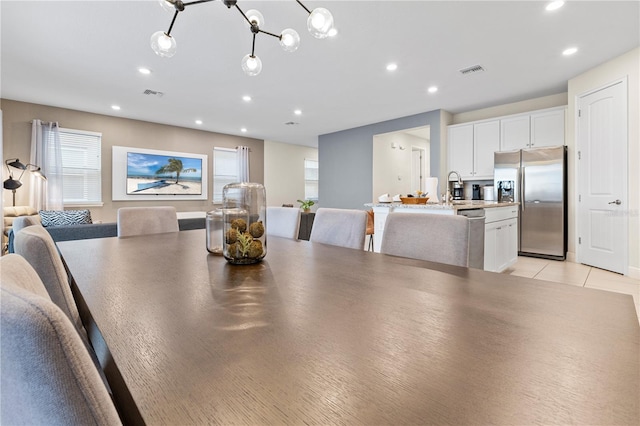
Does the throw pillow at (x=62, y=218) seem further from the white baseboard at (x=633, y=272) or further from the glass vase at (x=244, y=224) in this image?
the white baseboard at (x=633, y=272)

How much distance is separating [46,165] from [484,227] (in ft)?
21.5

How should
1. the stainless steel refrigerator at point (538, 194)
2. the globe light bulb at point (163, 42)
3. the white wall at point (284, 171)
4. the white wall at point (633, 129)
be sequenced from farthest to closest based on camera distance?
the white wall at point (284, 171) < the stainless steel refrigerator at point (538, 194) < the white wall at point (633, 129) < the globe light bulb at point (163, 42)

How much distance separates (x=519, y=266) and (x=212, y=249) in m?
4.26

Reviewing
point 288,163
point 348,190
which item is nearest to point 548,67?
point 348,190

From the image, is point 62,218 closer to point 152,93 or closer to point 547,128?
point 152,93

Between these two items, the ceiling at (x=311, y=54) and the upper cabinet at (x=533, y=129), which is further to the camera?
the upper cabinet at (x=533, y=129)

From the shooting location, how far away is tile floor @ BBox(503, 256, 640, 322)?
313 centimetres

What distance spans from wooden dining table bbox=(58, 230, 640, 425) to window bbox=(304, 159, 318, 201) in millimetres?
8116

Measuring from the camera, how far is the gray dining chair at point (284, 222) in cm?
218

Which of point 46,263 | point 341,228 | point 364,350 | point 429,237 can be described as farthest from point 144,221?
point 364,350

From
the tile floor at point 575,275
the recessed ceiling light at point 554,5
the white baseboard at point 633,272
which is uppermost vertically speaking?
the recessed ceiling light at point 554,5

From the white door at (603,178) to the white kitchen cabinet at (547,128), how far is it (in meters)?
0.40

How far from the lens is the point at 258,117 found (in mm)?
5824

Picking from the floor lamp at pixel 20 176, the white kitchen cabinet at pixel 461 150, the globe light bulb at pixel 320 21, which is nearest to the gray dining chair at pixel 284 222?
the globe light bulb at pixel 320 21
